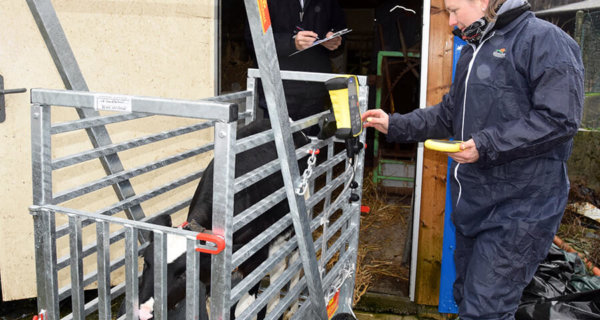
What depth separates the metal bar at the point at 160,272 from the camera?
4.92 feet

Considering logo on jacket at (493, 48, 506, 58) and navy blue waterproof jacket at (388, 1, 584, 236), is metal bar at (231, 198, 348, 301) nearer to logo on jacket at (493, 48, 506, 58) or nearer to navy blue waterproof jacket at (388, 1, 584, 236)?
navy blue waterproof jacket at (388, 1, 584, 236)

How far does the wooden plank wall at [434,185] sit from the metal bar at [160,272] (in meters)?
2.01

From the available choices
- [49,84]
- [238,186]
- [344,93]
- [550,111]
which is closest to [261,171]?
[238,186]

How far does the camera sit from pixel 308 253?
1.86 meters

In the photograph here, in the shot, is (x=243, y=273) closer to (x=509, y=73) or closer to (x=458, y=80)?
(x=458, y=80)

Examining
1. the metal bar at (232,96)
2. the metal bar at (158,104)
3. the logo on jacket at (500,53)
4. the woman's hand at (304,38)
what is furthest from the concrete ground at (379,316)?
the metal bar at (158,104)

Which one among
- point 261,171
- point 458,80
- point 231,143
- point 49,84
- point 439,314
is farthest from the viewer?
point 439,314

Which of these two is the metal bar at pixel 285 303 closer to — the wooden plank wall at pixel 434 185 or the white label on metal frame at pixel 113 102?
the white label on metal frame at pixel 113 102

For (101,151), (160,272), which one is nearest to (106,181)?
(101,151)

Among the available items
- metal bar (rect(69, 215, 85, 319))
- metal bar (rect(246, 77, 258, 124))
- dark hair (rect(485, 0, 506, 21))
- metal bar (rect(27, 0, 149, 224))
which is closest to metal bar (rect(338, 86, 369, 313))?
metal bar (rect(246, 77, 258, 124))

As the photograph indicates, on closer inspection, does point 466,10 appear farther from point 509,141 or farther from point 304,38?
point 304,38

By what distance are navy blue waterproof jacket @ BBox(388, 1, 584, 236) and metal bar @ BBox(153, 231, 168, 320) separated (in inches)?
44.5

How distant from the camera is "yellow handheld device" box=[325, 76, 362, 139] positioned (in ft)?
6.75

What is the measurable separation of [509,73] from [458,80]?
27 centimetres
